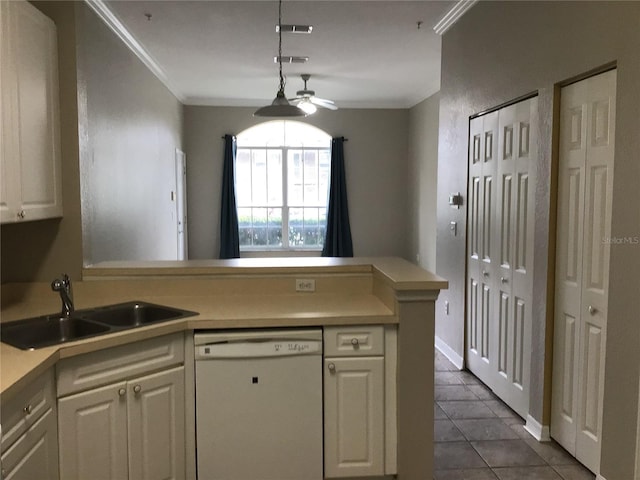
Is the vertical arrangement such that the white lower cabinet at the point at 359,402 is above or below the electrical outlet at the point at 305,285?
below

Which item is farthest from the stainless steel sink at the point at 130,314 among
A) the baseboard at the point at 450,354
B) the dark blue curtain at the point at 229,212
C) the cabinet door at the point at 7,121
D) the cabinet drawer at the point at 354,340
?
the dark blue curtain at the point at 229,212

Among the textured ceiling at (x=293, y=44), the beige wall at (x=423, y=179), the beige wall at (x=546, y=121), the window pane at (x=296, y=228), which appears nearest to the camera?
the beige wall at (x=546, y=121)

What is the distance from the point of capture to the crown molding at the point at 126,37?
3.59 metres

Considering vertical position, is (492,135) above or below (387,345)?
above

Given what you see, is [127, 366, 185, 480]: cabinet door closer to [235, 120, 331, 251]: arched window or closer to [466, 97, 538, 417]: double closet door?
[466, 97, 538, 417]: double closet door

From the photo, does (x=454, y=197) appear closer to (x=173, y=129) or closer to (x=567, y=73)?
(x=567, y=73)

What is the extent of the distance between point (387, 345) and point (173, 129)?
5333 millimetres

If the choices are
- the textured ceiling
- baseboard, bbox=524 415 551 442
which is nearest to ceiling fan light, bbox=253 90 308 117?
the textured ceiling

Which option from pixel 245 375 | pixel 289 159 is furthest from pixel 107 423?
pixel 289 159

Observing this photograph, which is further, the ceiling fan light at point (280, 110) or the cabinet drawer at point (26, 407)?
the ceiling fan light at point (280, 110)

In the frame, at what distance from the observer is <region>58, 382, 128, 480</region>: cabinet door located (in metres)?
2.00

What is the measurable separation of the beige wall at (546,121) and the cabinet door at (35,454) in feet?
7.74

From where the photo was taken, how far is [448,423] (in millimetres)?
3299

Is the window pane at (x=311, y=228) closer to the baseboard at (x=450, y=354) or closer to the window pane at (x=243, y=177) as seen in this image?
the window pane at (x=243, y=177)
